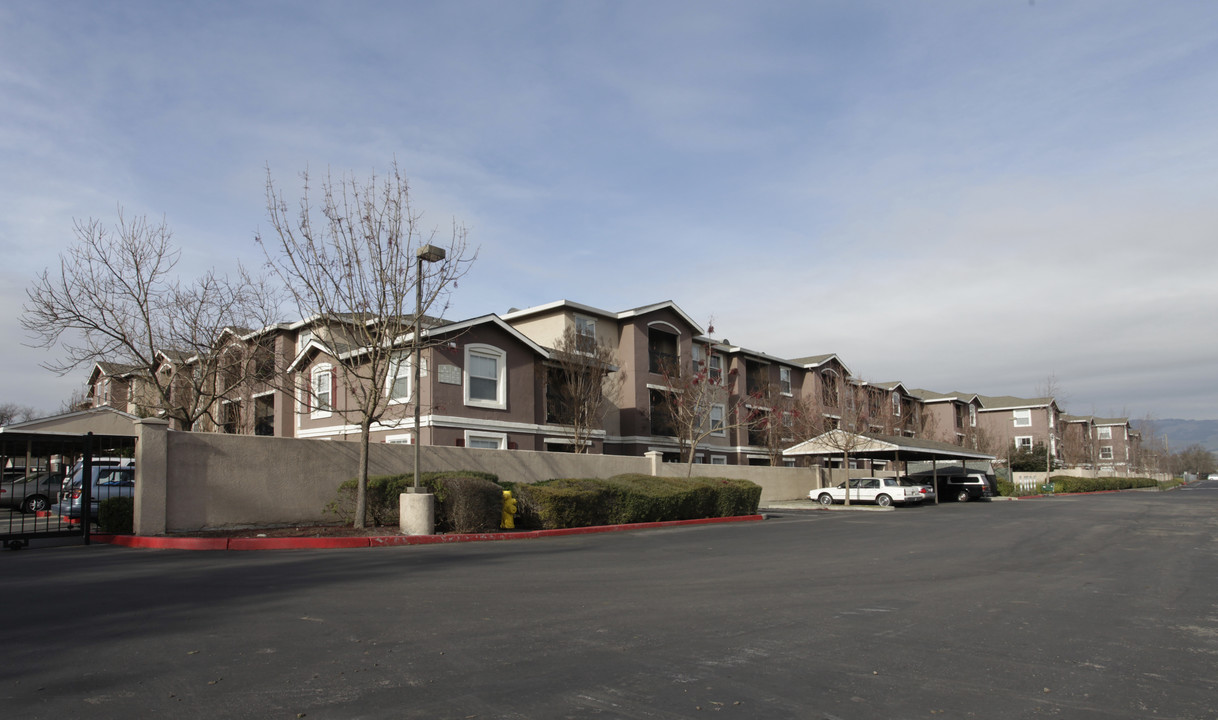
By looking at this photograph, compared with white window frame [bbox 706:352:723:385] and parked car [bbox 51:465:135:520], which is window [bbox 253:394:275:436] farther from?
white window frame [bbox 706:352:723:385]

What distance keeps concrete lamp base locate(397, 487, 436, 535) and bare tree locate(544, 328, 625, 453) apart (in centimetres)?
1382

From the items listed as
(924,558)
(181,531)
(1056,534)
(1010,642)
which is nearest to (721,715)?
(1010,642)

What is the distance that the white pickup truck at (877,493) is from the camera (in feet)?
122

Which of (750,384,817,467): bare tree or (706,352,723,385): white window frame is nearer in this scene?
(706,352,723,385): white window frame

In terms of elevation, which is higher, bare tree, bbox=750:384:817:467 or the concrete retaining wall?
bare tree, bbox=750:384:817:467

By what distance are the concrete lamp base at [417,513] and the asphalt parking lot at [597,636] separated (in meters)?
2.42

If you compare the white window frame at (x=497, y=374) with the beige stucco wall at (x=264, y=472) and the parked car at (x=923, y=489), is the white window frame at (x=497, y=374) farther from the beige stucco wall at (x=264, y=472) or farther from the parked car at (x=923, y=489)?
the parked car at (x=923, y=489)

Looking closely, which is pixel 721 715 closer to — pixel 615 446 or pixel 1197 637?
pixel 1197 637

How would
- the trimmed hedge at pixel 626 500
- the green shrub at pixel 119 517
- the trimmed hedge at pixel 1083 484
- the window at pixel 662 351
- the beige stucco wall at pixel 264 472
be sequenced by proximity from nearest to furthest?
the green shrub at pixel 119 517
the beige stucco wall at pixel 264 472
the trimmed hedge at pixel 626 500
the window at pixel 662 351
the trimmed hedge at pixel 1083 484

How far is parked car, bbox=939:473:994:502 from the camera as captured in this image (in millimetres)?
44250

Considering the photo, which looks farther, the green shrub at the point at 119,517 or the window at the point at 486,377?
the window at the point at 486,377

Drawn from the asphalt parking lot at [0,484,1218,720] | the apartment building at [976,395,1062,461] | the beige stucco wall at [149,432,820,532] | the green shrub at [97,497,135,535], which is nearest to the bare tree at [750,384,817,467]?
the beige stucco wall at [149,432,820,532]

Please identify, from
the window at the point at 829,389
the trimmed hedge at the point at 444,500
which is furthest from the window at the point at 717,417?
the trimmed hedge at the point at 444,500

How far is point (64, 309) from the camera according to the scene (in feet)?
76.8
